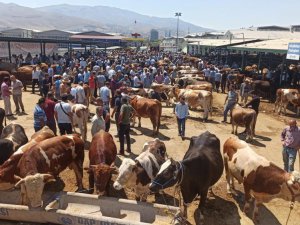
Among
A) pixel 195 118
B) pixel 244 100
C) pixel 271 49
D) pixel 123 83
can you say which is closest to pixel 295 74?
pixel 271 49

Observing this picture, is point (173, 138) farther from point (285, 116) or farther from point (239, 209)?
point (285, 116)

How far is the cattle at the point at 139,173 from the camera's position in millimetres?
7055

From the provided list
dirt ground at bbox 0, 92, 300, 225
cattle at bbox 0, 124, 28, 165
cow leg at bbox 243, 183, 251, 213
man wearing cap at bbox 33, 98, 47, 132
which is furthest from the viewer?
man wearing cap at bbox 33, 98, 47, 132

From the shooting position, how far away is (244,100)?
19453 mm

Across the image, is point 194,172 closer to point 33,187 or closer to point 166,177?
point 166,177

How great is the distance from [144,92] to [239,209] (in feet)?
34.1

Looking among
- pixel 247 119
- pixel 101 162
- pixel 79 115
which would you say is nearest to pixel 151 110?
pixel 79 115

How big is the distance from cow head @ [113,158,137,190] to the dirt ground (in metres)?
1.43

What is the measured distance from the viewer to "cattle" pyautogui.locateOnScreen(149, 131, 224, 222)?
6541 millimetres

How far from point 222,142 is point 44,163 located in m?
7.28

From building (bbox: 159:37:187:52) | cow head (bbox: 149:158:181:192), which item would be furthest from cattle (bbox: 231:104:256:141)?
building (bbox: 159:37:187:52)

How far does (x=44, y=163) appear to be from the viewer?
25.4 feet

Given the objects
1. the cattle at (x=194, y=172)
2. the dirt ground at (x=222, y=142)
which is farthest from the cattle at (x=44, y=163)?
the cattle at (x=194, y=172)

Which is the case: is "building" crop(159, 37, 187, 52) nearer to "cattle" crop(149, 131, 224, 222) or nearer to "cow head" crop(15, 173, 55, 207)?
"cattle" crop(149, 131, 224, 222)
